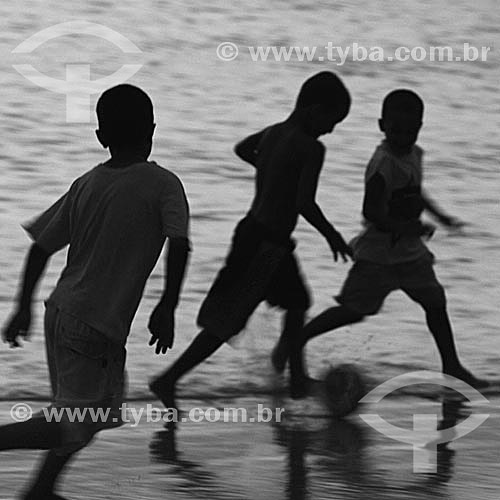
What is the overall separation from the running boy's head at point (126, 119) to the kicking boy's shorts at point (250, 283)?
1954 millimetres

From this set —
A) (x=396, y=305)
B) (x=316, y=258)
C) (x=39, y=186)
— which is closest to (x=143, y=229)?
(x=396, y=305)

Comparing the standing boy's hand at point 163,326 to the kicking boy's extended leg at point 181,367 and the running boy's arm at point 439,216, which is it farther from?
the running boy's arm at point 439,216

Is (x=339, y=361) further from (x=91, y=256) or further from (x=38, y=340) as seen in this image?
(x=91, y=256)

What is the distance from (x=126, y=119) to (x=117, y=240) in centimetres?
36

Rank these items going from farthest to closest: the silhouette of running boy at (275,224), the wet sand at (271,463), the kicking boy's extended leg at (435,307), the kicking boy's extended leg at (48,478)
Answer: the kicking boy's extended leg at (435,307) → the silhouette of running boy at (275,224) → the wet sand at (271,463) → the kicking boy's extended leg at (48,478)

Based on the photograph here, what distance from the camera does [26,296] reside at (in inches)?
182

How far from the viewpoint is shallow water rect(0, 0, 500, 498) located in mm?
7938

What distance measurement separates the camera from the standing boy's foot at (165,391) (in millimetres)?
6469

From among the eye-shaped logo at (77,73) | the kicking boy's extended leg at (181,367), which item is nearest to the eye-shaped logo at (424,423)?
the kicking boy's extended leg at (181,367)

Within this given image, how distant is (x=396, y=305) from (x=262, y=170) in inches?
100

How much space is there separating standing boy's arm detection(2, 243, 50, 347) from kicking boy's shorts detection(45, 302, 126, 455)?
89 millimetres

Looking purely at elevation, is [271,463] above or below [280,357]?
below

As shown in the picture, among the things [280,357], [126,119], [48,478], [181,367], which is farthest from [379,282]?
[48,478]

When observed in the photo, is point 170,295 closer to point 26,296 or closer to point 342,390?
point 26,296
